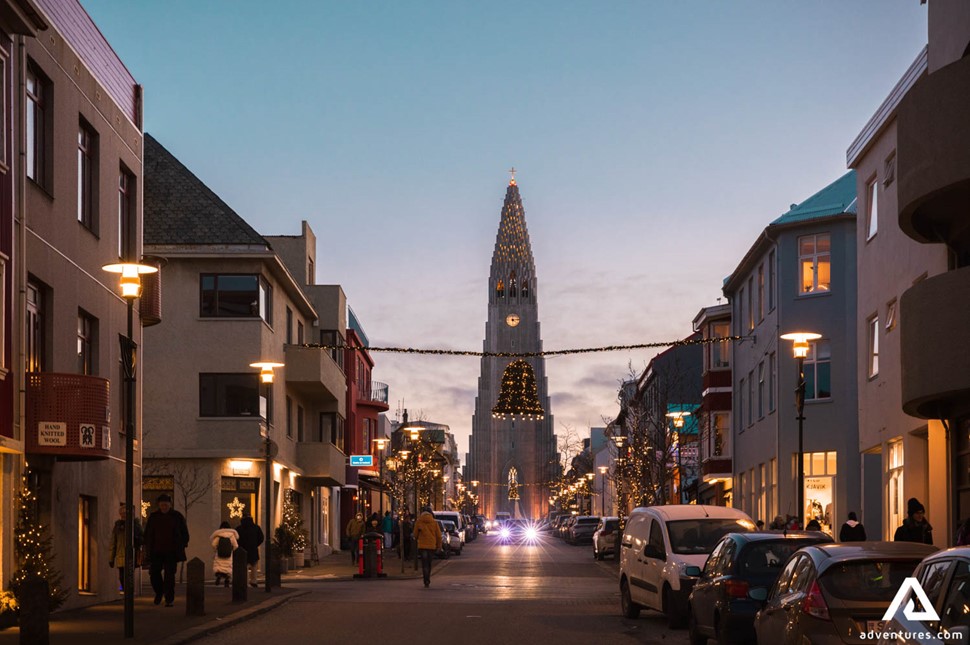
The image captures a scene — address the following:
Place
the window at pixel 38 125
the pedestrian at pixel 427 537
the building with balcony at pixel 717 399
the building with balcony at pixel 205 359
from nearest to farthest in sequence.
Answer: the window at pixel 38 125 < the pedestrian at pixel 427 537 < the building with balcony at pixel 205 359 < the building with balcony at pixel 717 399

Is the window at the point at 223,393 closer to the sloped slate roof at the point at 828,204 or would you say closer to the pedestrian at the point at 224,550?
the pedestrian at the point at 224,550

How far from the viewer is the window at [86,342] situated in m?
27.2

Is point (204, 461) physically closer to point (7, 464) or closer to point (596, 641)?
point (7, 464)

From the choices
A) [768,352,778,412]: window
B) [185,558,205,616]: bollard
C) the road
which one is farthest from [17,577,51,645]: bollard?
[768,352,778,412]: window

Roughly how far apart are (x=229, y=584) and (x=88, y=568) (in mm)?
8134

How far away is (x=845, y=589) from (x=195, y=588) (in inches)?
532

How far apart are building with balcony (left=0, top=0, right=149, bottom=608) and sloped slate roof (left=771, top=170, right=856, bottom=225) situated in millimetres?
22862

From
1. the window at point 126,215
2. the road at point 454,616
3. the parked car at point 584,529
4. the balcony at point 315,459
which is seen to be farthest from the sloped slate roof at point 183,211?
the parked car at point 584,529

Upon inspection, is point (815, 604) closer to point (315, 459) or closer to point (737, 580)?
point (737, 580)

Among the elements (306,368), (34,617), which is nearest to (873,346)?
(34,617)

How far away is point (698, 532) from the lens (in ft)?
75.7

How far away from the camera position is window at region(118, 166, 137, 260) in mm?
30969

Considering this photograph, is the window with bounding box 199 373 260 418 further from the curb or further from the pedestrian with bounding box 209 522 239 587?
the curb

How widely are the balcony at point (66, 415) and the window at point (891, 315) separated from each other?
16255 millimetres
